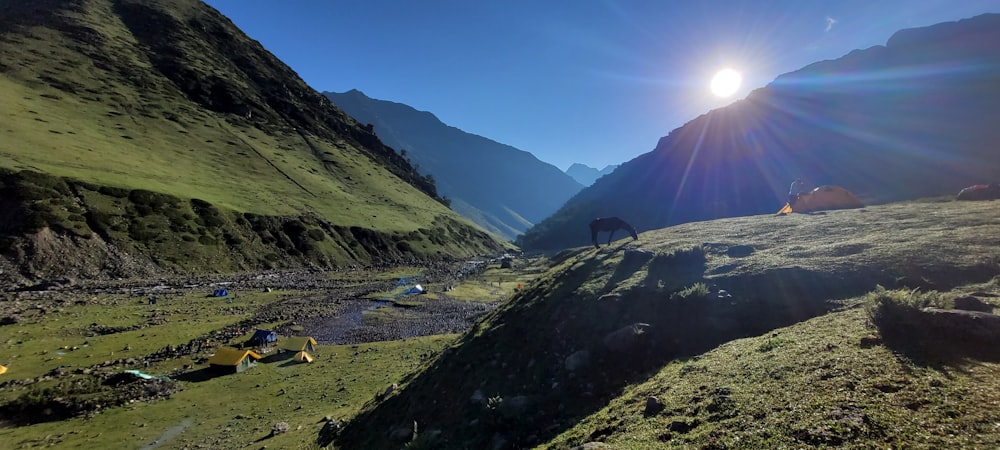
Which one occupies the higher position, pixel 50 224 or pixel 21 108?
pixel 21 108

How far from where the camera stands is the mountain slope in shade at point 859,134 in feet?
337

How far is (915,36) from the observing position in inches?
7101

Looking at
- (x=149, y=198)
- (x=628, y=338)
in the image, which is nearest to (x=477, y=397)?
(x=628, y=338)

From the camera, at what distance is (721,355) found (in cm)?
1283

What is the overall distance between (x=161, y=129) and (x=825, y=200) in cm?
17221

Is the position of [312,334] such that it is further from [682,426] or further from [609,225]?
[682,426]

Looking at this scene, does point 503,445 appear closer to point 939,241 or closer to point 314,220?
point 939,241

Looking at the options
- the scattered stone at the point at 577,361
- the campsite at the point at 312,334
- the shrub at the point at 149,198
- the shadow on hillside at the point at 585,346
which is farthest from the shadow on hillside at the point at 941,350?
the shrub at the point at 149,198

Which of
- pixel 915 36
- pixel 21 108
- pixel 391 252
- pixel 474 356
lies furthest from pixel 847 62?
pixel 21 108

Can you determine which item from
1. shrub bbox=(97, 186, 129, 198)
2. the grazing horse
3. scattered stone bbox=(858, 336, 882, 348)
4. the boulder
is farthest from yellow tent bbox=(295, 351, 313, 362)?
shrub bbox=(97, 186, 129, 198)

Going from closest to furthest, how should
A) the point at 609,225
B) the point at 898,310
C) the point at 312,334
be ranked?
the point at 898,310
the point at 609,225
the point at 312,334

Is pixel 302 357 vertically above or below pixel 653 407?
below

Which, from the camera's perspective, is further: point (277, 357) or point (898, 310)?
point (277, 357)

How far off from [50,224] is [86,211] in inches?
338
